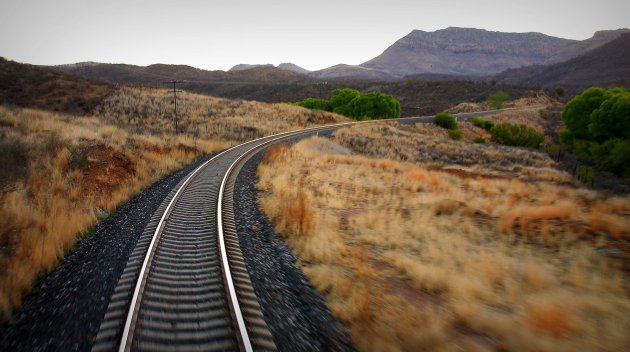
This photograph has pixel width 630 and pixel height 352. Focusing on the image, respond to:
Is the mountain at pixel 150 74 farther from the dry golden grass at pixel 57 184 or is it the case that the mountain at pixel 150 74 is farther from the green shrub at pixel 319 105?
the dry golden grass at pixel 57 184

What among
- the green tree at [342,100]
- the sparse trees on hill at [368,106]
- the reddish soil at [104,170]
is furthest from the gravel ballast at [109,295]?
the green tree at [342,100]

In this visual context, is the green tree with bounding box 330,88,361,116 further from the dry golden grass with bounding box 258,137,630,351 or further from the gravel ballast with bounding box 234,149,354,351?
the gravel ballast with bounding box 234,149,354,351

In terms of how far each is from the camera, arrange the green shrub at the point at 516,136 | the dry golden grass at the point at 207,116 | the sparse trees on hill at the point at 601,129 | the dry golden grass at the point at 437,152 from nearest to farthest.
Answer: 1. the dry golden grass at the point at 437,152
2. the sparse trees on hill at the point at 601,129
3. the dry golden grass at the point at 207,116
4. the green shrub at the point at 516,136

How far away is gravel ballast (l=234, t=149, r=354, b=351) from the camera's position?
4505mm

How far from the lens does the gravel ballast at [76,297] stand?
4482 millimetres

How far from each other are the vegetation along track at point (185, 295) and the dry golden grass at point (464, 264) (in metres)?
1.43

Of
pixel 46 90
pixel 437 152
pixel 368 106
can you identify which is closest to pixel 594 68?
pixel 368 106

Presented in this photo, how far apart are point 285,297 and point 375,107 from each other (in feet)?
163

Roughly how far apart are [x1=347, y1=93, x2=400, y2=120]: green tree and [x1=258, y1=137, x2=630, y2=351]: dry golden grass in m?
40.5

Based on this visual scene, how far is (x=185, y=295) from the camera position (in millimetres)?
5426

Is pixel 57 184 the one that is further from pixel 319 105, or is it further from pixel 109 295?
pixel 319 105

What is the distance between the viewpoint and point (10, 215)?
7.73m

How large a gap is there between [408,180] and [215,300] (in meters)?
11.5

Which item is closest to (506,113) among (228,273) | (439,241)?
(439,241)
